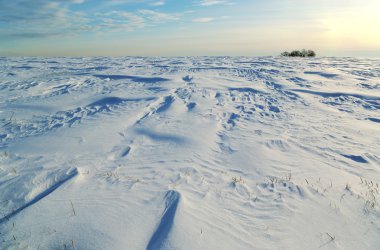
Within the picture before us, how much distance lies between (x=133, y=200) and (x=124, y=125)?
9.85ft

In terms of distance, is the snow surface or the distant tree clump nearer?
the snow surface

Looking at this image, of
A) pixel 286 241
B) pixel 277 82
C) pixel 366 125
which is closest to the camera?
pixel 286 241

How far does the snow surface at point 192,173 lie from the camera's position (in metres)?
2.56

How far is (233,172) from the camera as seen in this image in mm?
3791

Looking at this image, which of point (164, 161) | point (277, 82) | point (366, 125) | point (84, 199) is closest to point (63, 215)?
point (84, 199)

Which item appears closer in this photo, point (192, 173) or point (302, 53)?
point (192, 173)

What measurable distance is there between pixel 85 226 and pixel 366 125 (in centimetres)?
555

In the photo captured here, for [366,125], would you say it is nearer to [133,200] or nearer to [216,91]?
[216,91]

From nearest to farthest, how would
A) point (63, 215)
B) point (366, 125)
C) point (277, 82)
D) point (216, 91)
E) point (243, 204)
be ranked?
1. point (63, 215)
2. point (243, 204)
3. point (366, 125)
4. point (216, 91)
5. point (277, 82)

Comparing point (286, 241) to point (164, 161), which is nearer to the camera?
point (286, 241)

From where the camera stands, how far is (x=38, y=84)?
10.6m

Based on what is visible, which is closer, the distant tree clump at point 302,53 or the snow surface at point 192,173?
the snow surface at point 192,173

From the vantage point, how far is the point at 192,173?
148 inches

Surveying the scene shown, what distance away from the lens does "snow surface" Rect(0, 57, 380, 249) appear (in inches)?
101
